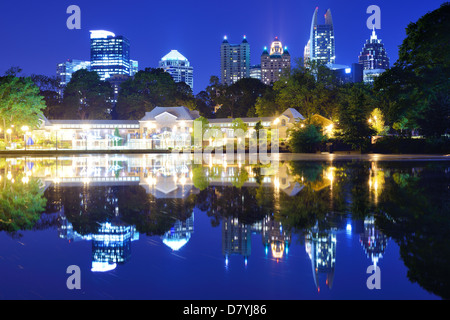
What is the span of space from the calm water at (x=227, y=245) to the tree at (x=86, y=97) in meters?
73.5

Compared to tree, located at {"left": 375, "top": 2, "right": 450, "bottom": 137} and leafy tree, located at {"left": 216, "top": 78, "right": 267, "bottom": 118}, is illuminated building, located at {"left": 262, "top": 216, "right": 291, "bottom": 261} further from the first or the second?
leafy tree, located at {"left": 216, "top": 78, "right": 267, "bottom": 118}

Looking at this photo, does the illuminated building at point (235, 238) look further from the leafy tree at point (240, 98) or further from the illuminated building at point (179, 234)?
the leafy tree at point (240, 98)

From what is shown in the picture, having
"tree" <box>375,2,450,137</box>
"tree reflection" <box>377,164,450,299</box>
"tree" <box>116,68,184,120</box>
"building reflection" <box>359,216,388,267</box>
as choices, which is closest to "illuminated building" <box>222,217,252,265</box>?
"building reflection" <box>359,216,388,267</box>

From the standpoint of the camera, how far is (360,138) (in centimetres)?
3669

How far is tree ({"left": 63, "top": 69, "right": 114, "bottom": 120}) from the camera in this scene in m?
78.2

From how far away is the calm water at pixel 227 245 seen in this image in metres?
3.51

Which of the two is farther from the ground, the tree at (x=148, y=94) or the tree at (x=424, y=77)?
the tree at (x=148, y=94)

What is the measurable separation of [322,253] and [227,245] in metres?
1.15

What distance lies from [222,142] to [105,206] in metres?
42.9

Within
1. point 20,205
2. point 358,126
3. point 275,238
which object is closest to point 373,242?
point 275,238

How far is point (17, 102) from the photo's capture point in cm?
4297

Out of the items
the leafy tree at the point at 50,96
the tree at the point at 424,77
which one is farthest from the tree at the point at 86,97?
the tree at the point at 424,77

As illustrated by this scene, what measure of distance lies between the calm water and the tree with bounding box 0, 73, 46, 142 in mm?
37148

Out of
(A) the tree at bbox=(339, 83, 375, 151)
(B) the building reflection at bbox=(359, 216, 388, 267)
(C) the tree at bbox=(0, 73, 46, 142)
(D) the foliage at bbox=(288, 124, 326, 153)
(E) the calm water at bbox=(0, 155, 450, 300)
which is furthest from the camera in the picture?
(C) the tree at bbox=(0, 73, 46, 142)
